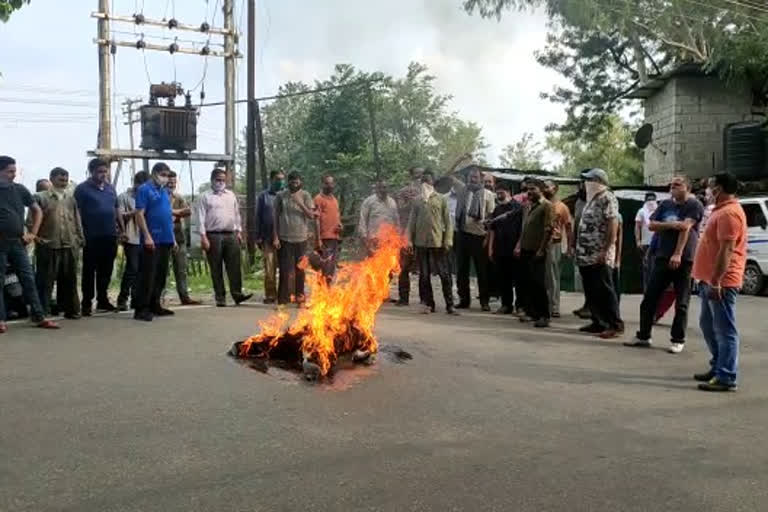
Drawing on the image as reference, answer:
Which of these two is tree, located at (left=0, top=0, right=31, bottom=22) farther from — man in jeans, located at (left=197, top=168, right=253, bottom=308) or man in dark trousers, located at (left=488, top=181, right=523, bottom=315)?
man in dark trousers, located at (left=488, top=181, right=523, bottom=315)

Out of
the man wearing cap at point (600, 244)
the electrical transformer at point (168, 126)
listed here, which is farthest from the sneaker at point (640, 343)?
the electrical transformer at point (168, 126)

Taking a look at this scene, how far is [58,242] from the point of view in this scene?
29.1ft

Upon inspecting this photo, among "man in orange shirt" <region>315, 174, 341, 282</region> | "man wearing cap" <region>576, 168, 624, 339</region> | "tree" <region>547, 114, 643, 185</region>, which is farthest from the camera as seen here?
"tree" <region>547, 114, 643, 185</region>

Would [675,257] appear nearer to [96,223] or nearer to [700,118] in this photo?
[96,223]

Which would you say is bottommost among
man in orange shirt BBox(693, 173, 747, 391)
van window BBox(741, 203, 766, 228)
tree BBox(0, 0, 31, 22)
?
man in orange shirt BBox(693, 173, 747, 391)

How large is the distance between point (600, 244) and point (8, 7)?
21.6ft

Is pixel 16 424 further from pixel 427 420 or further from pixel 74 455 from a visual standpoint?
pixel 427 420

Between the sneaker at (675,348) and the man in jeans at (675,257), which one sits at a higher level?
the man in jeans at (675,257)

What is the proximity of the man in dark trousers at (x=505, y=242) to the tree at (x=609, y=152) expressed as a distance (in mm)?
21939

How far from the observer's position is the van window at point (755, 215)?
544 inches

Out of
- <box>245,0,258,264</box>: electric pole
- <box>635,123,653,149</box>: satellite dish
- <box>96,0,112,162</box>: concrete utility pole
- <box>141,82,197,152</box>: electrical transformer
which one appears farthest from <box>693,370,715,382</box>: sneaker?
<box>635,123,653,149</box>: satellite dish

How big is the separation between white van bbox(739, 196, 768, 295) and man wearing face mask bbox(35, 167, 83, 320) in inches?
458

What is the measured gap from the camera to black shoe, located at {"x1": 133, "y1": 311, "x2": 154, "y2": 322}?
904cm

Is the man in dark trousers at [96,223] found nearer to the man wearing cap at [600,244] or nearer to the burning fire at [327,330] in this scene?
the burning fire at [327,330]
